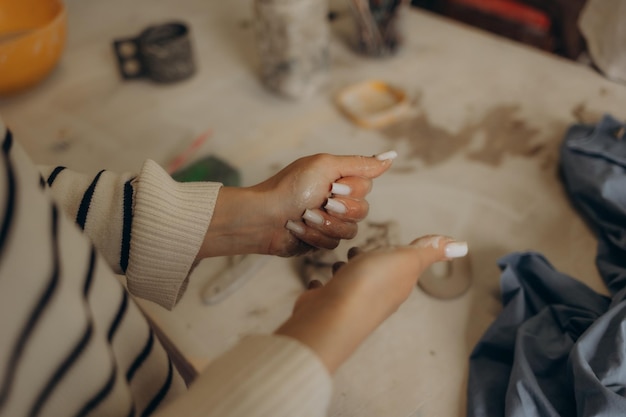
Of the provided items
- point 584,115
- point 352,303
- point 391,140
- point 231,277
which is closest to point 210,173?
point 231,277

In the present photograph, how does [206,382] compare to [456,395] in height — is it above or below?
above

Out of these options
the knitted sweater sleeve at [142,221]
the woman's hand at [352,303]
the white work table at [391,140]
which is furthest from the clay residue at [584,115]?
the knitted sweater sleeve at [142,221]

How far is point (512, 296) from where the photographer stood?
532mm

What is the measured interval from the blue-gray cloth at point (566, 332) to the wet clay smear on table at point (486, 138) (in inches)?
3.9

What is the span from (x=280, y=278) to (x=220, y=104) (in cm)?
39

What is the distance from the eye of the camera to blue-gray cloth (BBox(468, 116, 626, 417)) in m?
0.43

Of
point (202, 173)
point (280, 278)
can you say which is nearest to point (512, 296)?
point (280, 278)

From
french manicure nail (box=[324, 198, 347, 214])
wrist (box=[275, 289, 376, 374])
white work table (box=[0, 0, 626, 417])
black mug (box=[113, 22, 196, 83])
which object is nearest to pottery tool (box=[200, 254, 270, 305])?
white work table (box=[0, 0, 626, 417])

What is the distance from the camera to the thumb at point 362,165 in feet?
1.78

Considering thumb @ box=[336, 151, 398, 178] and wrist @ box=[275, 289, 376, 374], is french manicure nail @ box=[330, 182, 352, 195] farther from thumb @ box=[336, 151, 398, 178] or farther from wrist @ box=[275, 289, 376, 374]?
wrist @ box=[275, 289, 376, 374]

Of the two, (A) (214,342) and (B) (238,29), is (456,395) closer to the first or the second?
(A) (214,342)

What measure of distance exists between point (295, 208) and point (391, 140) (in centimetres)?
28

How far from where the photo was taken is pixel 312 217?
53 centimetres

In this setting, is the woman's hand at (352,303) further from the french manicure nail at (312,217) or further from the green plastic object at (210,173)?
the green plastic object at (210,173)
